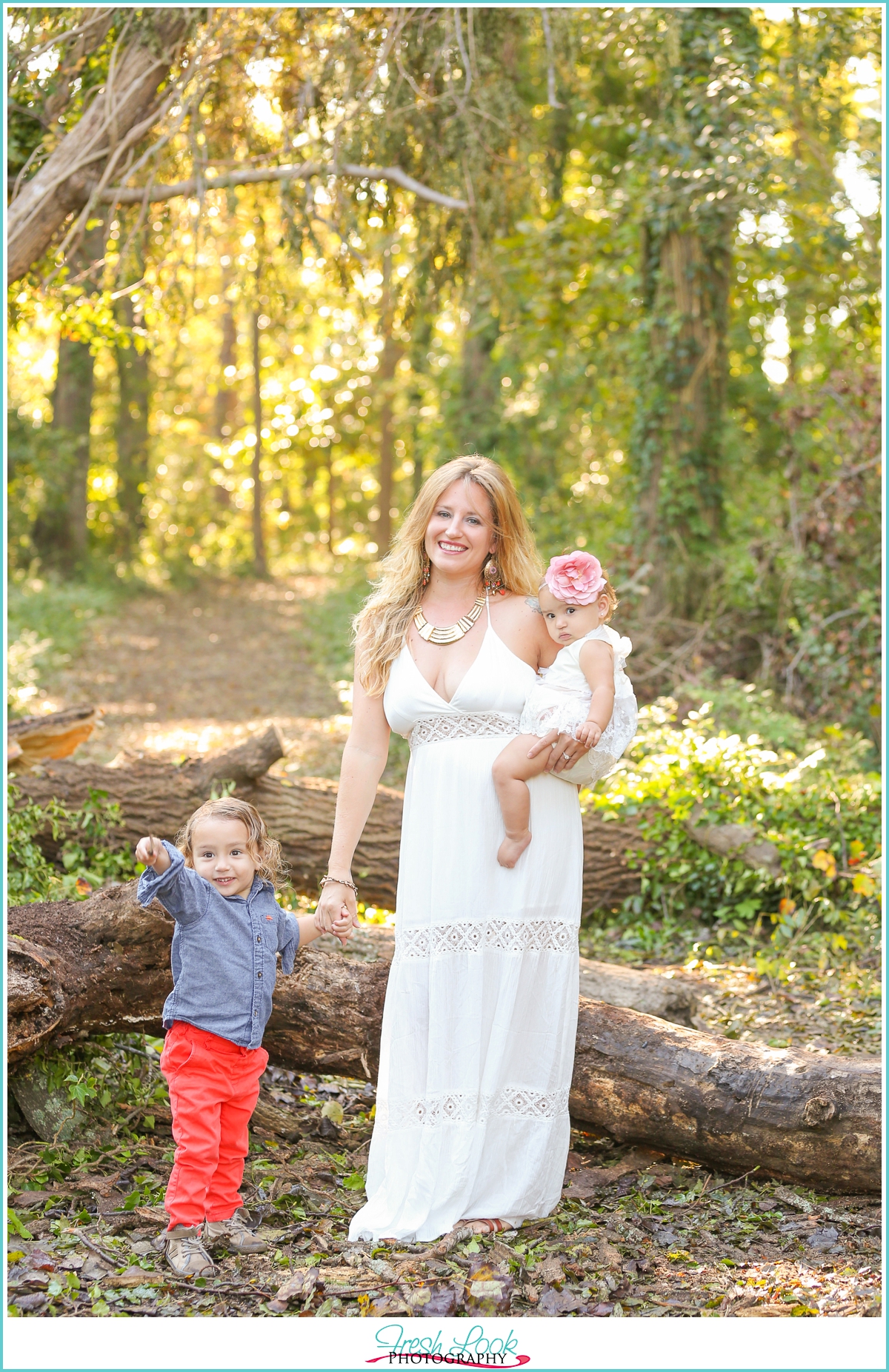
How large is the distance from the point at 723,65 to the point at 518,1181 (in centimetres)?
894

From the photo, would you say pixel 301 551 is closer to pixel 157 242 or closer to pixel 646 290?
pixel 646 290

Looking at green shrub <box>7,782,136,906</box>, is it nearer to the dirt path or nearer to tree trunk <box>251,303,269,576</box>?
the dirt path

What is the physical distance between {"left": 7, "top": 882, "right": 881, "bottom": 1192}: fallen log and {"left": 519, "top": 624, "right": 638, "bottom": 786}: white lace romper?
108 centimetres

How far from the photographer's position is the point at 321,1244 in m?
3.29

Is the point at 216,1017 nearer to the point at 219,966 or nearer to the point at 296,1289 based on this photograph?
the point at 219,966

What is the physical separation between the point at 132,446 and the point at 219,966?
669 inches

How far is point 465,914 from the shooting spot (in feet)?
11.0

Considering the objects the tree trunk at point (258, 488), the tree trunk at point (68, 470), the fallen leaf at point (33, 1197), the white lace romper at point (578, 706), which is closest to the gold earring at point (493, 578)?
the white lace romper at point (578, 706)

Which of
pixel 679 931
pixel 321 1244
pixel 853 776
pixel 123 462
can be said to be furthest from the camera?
pixel 123 462

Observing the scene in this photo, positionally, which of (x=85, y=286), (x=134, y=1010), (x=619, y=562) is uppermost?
(x=85, y=286)

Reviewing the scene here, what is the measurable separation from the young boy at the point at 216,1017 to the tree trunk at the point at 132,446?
54.4 feet

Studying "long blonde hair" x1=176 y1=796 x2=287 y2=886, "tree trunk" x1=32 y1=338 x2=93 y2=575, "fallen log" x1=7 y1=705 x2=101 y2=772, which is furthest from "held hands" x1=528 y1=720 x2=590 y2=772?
"tree trunk" x1=32 y1=338 x2=93 y2=575

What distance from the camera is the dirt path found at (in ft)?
31.5

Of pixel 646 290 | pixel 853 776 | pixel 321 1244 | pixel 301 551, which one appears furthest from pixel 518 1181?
pixel 301 551
